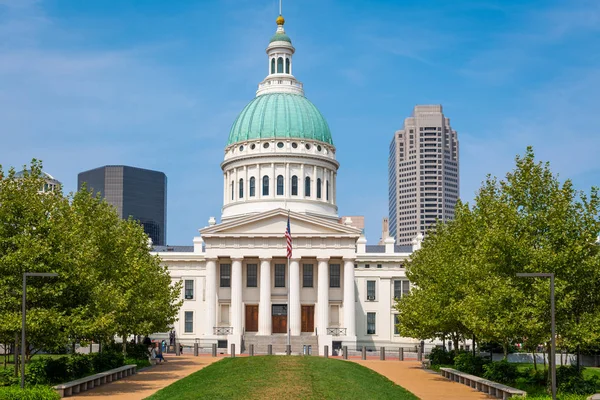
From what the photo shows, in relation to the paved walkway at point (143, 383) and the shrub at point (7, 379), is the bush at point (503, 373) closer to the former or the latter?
the paved walkway at point (143, 383)

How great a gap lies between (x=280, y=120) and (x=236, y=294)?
26005 millimetres

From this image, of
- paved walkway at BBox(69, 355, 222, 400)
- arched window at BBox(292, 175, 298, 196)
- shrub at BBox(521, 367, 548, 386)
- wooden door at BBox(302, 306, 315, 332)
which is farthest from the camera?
arched window at BBox(292, 175, 298, 196)

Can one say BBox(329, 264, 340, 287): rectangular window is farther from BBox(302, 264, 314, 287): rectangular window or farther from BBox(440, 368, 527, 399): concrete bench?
BBox(440, 368, 527, 399): concrete bench

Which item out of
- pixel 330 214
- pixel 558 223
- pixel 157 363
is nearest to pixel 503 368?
pixel 558 223

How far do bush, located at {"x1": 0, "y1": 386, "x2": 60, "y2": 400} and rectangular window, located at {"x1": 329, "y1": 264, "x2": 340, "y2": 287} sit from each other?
60596 mm

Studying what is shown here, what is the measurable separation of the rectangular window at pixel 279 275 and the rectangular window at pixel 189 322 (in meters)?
11.7

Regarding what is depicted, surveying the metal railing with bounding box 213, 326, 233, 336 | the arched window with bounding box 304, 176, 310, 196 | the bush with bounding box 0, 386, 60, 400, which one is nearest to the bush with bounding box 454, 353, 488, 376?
the bush with bounding box 0, 386, 60, 400

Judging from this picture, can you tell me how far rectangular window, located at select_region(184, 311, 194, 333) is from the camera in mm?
97688

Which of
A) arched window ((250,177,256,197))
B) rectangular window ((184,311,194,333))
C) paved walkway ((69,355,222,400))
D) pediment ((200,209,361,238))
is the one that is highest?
arched window ((250,177,256,197))

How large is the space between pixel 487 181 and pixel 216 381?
679 inches

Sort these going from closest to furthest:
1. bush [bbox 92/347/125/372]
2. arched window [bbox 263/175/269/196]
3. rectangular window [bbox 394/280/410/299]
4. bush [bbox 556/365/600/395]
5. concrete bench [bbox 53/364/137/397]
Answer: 1. bush [bbox 556/365/600/395]
2. concrete bench [bbox 53/364/137/397]
3. bush [bbox 92/347/125/372]
4. rectangular window [bbox 394/280/410/299]
5. arched window [bbox 263/175/269/196]

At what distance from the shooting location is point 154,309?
185 ft

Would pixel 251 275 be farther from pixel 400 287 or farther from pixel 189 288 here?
pixel 400 287

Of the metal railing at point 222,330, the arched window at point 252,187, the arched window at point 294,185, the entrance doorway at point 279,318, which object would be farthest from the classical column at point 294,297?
the arched window at point 252,187
